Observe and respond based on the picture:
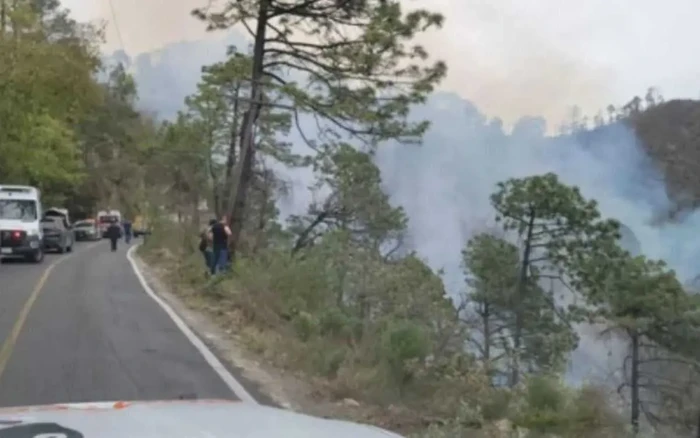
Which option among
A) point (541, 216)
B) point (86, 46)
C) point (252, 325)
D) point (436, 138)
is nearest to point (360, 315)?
point (252, 325)

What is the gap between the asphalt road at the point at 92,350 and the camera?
1216 cm

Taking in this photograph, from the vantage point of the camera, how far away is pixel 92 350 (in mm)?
15398

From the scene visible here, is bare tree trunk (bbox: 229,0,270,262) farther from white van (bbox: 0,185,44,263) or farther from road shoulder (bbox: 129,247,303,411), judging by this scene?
white van (bbox: 0,185,44,263)

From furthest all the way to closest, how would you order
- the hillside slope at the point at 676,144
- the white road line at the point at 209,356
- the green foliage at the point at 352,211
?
the green foliage at the point at 352,211 → the hillside slope at the point at 676,144 → the white road line at the point at 209,356

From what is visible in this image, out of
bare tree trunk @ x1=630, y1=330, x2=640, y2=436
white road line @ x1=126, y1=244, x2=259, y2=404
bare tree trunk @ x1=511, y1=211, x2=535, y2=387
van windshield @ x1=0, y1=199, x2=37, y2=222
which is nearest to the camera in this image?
white road line @ x1=126, y1=244, x2=259, y2=404

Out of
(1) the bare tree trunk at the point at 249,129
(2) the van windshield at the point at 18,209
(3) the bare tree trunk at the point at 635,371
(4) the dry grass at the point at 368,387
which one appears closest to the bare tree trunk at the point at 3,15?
(2) the van windshield at the point at 18,209

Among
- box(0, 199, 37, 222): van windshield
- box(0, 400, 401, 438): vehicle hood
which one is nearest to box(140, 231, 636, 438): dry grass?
box(0, 400, 401, 438): vehicle hood

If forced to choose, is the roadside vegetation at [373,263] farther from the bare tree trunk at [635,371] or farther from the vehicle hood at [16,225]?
the vehicle hood at [16,225]

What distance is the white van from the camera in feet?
126

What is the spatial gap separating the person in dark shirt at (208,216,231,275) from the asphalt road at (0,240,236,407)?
5.86ft

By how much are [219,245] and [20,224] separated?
620 inches

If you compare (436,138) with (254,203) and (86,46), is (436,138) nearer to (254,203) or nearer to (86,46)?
(254,203)

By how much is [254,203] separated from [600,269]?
46.9ft

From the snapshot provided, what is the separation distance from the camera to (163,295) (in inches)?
1002
